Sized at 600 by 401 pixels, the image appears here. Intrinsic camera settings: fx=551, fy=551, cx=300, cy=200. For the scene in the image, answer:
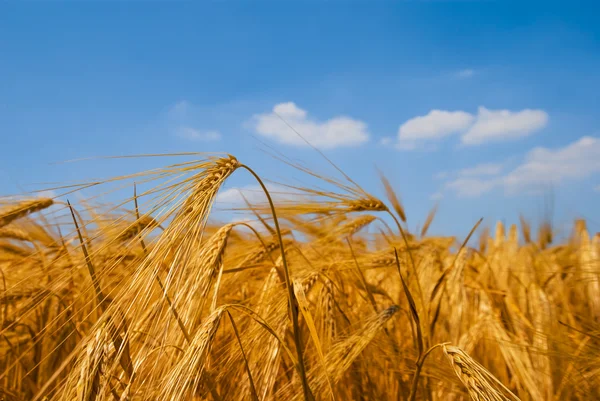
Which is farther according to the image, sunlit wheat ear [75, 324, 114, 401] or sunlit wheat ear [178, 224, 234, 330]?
sunlit wheat ear [178, 224, 234, 330]

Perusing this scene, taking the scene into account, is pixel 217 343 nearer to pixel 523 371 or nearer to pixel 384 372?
pixel 384 372

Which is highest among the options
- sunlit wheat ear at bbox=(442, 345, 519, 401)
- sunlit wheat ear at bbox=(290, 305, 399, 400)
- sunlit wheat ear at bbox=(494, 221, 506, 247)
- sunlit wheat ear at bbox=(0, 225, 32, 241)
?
sunlit wheat ear at bbox=(0, 225, 32, 241)

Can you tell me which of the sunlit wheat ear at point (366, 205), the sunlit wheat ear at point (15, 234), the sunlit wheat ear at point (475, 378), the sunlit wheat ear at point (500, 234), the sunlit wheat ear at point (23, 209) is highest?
the sunlit wheat ear at point (23, 209)

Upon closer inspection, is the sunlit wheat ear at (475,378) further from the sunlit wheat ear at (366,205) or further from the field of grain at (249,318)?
the sunlit wheat ear at (366,205)

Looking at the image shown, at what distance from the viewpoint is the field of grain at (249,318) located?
1.01 metres

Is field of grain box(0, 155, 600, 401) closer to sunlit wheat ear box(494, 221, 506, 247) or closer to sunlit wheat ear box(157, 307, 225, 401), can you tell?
sunlit wheat ear box(157, 307, 225, 401)

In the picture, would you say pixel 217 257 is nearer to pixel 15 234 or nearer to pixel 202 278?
pixel 202 278

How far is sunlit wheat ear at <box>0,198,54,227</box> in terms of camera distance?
5.53ft

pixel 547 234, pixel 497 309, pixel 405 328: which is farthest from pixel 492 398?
pixel 547 234

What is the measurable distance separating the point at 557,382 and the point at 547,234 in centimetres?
440

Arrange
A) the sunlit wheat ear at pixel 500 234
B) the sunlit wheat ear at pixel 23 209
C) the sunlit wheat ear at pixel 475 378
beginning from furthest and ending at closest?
the sunlit wheat ear at pixel 500 234, the sunlit wheat ear at pixel 23 209, the sunlit wheat ear at pixel 475 378

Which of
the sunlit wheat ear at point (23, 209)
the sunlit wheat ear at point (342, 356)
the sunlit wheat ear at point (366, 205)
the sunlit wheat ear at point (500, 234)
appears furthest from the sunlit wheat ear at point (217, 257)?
the sunlit wheat ear at point (500, 234)

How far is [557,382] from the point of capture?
1.98 m

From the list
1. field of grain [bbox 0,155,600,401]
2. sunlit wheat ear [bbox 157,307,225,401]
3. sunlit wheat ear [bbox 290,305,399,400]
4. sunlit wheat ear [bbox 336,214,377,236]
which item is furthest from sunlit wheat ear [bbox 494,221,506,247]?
sunlit wheat ear [bbox 157,307,225,401]
